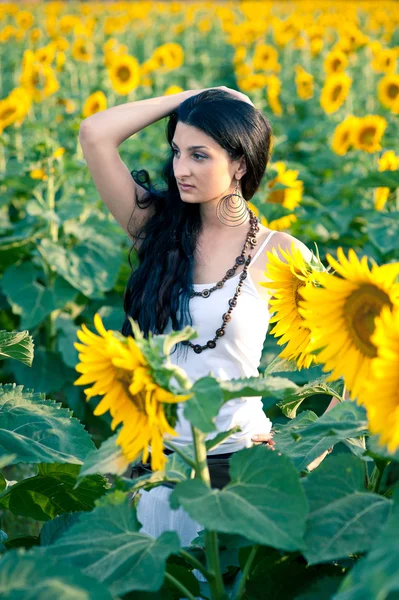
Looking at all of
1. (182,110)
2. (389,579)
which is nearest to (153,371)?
(389,579)

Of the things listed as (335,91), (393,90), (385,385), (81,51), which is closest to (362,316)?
(385,385)

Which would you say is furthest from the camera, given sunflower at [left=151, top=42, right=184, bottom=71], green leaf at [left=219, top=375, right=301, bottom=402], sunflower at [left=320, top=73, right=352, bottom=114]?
sunflower at [left=151, top=42, right=184, bottom=71]

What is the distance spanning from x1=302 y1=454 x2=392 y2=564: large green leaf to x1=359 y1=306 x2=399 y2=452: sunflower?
5.9 inches

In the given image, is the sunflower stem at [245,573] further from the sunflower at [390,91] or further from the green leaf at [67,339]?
the sunflower at [390,91]

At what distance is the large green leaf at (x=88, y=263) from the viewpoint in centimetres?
397

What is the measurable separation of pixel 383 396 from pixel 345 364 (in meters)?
0.16

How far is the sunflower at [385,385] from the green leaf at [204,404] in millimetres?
202

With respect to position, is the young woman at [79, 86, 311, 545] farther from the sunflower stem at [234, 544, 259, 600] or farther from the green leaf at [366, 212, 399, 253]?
the green leaf at [366, 212, 399, 253]

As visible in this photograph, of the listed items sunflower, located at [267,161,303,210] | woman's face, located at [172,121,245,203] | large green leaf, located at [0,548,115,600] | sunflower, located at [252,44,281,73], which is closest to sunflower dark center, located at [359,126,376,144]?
sunflower, located at [267,161,303,210]

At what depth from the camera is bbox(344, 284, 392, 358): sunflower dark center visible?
4.27ft

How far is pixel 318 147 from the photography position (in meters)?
7.79

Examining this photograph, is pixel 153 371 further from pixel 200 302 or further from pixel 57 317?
pixel 57 317

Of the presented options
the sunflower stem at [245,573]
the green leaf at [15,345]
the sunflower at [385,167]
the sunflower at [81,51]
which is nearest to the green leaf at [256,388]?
the sunflower stem at [245,573]

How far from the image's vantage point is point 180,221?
241 centimetres
